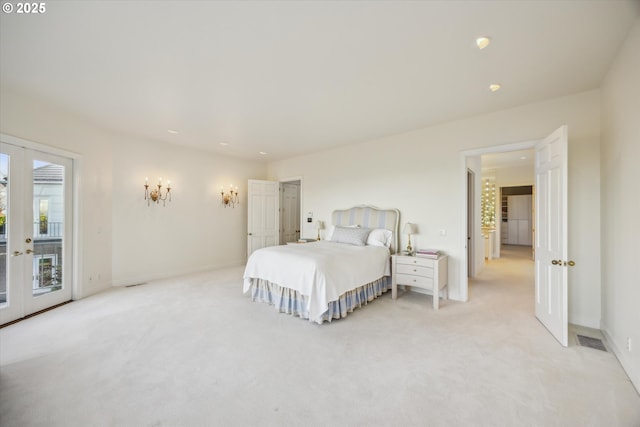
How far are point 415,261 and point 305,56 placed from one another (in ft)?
10.1

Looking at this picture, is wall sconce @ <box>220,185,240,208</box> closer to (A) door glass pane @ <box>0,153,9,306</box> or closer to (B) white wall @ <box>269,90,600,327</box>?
(B) white wall @ <box>269,90,600,327</box>

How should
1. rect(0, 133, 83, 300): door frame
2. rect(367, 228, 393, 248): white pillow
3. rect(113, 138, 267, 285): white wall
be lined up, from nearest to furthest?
rect(0, 133, 83, 300): door frame
rect(367, 228, 393, 248): white pillow
rect(113, 138, 267, 285): white wall

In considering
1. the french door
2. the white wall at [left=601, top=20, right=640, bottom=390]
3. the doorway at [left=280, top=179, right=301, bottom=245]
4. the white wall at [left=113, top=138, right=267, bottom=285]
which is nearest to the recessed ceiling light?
the white wall at [left=601, top=20, right=640, bottom=390]

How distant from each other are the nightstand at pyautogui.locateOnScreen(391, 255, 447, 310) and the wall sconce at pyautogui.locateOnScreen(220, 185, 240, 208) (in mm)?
4249

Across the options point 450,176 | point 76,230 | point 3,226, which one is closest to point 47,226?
point 76,230

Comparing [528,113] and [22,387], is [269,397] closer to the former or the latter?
[22,387]

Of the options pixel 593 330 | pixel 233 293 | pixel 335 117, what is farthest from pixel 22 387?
pixel 593 330

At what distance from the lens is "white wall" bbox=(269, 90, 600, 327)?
3.08 meters

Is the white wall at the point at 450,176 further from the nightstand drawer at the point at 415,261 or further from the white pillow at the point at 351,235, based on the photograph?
the white pillow at the point at 351,235

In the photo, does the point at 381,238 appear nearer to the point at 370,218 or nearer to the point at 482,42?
the point at 370,218

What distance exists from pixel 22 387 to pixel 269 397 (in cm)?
192

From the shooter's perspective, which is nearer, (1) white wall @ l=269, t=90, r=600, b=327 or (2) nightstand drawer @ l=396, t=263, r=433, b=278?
(1) white wall @ l=269, t=90, r=600, b=327

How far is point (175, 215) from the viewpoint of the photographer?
556 cm

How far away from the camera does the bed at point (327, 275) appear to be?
3154 millimetres
